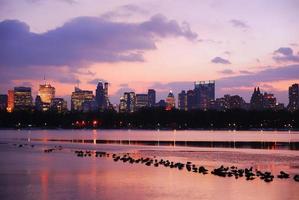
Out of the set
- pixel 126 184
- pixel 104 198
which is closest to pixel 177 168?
pixel 126 184

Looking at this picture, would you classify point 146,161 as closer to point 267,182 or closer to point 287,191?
point 267,182

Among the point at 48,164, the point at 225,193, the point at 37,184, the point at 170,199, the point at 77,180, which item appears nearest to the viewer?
the point at 170,199

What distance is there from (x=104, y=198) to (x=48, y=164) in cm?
2103

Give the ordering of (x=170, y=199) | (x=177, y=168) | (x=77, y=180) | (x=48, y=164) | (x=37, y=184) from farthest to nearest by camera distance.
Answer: (x=48, y=164), (x=177, y=168), (x=77, y=180), (x=37, y=184), (x=170, y=199)

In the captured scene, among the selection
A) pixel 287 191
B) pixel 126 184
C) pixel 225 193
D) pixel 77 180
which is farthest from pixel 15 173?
pixel 287 191

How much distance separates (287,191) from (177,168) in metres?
13.7

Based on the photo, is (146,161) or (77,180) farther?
(146,161)

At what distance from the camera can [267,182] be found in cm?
3369

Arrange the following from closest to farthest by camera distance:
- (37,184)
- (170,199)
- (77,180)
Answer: (170,199) < (37,184) < (77,180)

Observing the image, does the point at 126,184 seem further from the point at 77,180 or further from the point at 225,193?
the point at 225,193

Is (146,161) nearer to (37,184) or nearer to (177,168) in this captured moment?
(177,168)

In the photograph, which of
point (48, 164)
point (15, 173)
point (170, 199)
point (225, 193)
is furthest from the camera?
point (48, 164)

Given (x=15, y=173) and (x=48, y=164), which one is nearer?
(x=15, y=173)

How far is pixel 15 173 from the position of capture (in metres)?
39.9
